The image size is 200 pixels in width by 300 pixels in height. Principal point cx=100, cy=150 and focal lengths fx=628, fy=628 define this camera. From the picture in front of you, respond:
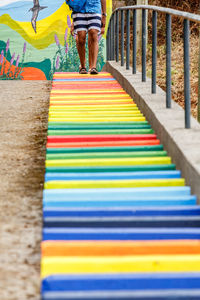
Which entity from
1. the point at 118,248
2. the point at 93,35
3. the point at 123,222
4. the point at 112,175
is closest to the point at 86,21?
the point at 93,35

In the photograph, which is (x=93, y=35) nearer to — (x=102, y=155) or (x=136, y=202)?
(x=102, y=155)

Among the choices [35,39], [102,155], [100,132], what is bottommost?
[102,155]

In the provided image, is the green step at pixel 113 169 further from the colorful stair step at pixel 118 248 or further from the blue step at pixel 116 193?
the colorful stair step at pixel 118 248

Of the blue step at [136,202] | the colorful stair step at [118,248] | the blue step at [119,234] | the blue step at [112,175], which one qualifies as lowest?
the colorful stair step at [118,248]

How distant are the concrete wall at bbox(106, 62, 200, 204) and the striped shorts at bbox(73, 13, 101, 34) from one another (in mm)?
1787

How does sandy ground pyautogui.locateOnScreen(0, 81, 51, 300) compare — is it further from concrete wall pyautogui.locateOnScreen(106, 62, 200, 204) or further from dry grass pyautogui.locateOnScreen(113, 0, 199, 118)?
dry grass pyautogui.locateOnScreen(113, 0, 199, 118)

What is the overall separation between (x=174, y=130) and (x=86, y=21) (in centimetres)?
445

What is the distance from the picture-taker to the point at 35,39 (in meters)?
14.4

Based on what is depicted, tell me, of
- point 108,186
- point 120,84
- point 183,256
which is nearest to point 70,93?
point 120,84

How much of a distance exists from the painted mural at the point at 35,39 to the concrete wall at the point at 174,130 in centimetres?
735

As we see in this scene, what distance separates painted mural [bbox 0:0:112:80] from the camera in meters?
14.2

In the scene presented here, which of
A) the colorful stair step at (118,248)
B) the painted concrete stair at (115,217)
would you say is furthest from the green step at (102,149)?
the colorful stair step at (118,248)

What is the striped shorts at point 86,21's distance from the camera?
8594 mm

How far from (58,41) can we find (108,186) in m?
10.6
